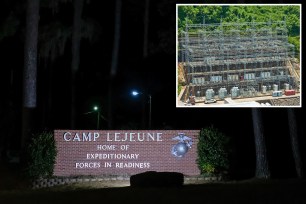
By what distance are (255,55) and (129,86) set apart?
20.8 meters

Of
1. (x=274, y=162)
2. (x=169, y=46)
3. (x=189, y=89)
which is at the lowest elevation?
(x=274, y=162)

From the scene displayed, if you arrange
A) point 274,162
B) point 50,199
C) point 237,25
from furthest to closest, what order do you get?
point 274,162, point 237,25, point 50,199

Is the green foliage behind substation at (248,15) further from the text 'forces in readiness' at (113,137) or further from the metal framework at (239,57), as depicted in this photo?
the text 'forces in readiness' at (113,137)

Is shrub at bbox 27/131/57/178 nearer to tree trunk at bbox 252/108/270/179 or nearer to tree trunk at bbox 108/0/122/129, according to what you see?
tree trunk at bbox 252/108/270/179

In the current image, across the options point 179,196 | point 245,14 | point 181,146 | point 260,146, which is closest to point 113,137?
point 181,146

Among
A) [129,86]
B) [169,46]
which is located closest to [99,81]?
[129,86]

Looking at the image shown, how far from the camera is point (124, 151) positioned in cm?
2392

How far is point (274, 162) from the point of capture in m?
39.3

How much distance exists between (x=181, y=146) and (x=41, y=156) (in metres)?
4.38

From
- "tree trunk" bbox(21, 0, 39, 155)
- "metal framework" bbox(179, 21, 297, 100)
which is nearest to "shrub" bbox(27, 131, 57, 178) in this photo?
"tree trunk" bbox(21, 0, 39, 155)

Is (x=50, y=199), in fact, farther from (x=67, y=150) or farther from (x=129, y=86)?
(x=129, y=86)

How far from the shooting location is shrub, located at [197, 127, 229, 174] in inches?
937

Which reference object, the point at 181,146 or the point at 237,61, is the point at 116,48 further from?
the point at 181,146

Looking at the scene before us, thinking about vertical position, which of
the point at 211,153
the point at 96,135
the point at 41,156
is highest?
the point at 96,135
